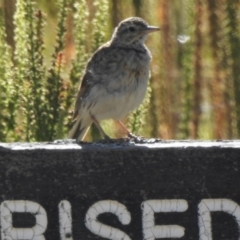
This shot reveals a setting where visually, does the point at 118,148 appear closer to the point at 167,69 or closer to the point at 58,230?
the point at 58,230

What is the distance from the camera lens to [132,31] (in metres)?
5.52

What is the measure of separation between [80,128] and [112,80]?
1.16 ft

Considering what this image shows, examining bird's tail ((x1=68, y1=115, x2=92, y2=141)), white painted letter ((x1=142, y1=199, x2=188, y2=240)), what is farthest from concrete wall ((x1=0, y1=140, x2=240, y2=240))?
bird's tail ((x1=68, y1=115, x2=92, y2=141))

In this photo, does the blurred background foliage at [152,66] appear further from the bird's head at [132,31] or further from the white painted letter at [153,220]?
the white painted letter at [153,220]

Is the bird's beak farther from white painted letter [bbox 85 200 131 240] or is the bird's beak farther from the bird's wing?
white painted letter [bbox 85 200 131 240]

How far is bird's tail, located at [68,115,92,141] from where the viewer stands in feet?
17.5

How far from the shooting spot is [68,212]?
3082mm

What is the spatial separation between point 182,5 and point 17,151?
243 centimetres

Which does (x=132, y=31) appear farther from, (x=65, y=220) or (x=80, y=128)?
(x=65, y=220)

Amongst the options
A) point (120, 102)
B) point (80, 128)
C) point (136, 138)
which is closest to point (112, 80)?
point (120, 102)

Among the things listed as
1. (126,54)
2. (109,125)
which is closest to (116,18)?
(126,54)

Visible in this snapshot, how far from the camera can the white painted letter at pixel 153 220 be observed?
3072 mm

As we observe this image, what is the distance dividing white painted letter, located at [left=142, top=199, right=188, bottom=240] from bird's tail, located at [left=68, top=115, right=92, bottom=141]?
7.07ft

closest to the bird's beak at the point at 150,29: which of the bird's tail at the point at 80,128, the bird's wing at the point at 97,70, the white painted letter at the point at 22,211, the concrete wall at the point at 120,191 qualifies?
the bird's wing at the point at 97,70
